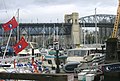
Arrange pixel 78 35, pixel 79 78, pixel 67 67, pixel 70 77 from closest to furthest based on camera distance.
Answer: pixel 70 77, pixel 79 78, pixel 67 67, pixel 78 35

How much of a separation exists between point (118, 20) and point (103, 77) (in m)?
7.66

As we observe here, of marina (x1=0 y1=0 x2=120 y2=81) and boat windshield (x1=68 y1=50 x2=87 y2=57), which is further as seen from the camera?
boat windshield (x1=68 y1=50 x2=87 y2=57)

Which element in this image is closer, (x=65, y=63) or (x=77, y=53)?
(x=77, y=53)

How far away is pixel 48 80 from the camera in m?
6.84

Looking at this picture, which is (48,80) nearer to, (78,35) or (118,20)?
(118,20)

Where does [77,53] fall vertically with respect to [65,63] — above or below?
above

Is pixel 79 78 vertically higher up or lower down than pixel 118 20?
lower down

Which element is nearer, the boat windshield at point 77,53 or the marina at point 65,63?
the marina at point 65,63

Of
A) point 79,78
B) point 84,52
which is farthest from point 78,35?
point 79,78

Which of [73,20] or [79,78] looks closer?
[79,78]

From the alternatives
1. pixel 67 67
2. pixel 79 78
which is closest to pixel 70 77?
pixel 79 78

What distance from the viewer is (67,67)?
2188 centimetres

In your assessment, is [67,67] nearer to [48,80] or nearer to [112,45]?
[112,45]

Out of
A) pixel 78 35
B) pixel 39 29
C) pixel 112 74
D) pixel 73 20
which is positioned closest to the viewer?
pixel 112 74
